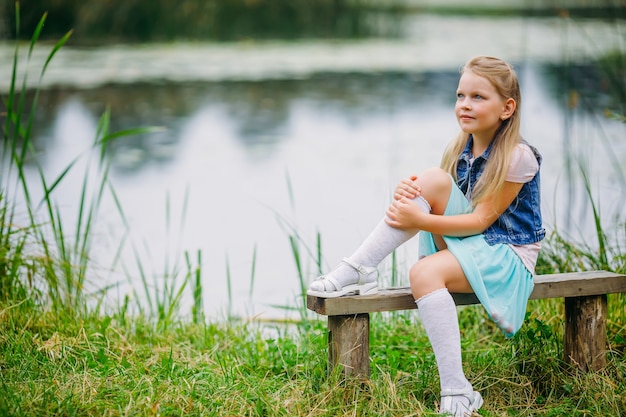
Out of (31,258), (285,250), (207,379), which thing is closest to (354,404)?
(207,379)

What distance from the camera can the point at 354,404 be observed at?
6.70 feet

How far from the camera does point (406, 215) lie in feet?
6.70

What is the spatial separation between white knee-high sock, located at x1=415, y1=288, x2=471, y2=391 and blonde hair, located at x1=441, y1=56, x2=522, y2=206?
0.25 metres

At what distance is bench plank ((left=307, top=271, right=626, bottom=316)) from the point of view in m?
2.04

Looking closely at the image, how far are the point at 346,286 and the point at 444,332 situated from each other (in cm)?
25

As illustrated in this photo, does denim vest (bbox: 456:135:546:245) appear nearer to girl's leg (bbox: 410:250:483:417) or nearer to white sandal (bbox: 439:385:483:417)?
girl's leg (bbox: 410:250:483:417)

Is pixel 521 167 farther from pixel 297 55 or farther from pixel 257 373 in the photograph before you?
pixel 297 55

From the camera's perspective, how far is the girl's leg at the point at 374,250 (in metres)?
2.05

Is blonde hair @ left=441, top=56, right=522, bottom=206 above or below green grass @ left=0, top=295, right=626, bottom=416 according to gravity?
above

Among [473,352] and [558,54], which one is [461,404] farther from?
[558,54]

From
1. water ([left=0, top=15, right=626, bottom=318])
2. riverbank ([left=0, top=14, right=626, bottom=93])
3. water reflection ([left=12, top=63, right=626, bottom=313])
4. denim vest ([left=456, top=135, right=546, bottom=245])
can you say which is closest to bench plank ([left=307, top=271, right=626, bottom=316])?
denim vest ([left=456, top=135, right=546, bottom=245])

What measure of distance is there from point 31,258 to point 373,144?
11.0 ft

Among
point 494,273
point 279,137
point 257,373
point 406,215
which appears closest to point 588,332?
point 494,273

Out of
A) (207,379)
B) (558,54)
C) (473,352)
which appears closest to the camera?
(207,379)
